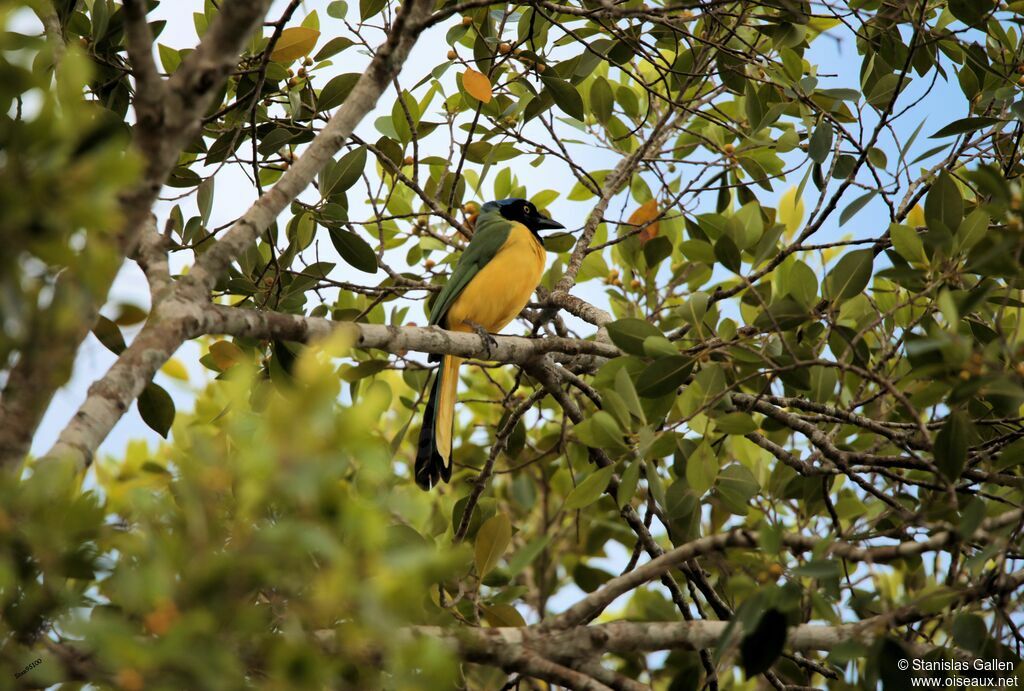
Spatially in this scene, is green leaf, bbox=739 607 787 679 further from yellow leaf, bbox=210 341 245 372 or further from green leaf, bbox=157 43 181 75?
green leaf, bbox=157 43 181 75

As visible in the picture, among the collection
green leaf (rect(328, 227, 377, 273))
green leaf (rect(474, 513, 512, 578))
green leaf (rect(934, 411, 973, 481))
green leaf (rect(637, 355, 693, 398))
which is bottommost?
green leaf (rect(934, 411, 973, 481))

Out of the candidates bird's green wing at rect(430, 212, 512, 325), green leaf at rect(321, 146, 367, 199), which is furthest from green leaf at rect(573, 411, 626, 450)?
bird's green wing at rect(430, 212, 512, 325)

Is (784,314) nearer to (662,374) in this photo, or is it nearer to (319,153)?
(662,374)

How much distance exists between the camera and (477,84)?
3.80 m

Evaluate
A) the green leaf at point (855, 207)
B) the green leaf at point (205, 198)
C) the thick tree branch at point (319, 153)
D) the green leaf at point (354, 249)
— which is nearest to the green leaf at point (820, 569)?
the green leaf at point (855, 207)

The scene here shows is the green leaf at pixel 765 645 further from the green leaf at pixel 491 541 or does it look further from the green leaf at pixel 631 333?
the green leaf at pixel 491 541

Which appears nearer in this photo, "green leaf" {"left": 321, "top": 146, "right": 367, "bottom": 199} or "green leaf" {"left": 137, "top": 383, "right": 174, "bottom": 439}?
"green leaf" {"left": 137, "top": 383, "right": 174, "bottom": 439}

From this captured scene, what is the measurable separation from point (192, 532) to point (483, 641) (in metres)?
1.02

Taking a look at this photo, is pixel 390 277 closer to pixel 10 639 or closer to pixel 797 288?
pixel 797 288

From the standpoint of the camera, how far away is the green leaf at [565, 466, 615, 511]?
2672 millimetres

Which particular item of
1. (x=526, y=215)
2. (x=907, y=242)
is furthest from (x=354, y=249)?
(x=907, y=242)

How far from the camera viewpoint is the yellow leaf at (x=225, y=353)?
404 cm

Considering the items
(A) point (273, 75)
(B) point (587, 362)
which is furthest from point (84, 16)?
(B) point (587, 362)

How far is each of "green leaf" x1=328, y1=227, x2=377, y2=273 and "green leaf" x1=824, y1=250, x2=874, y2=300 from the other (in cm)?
183
